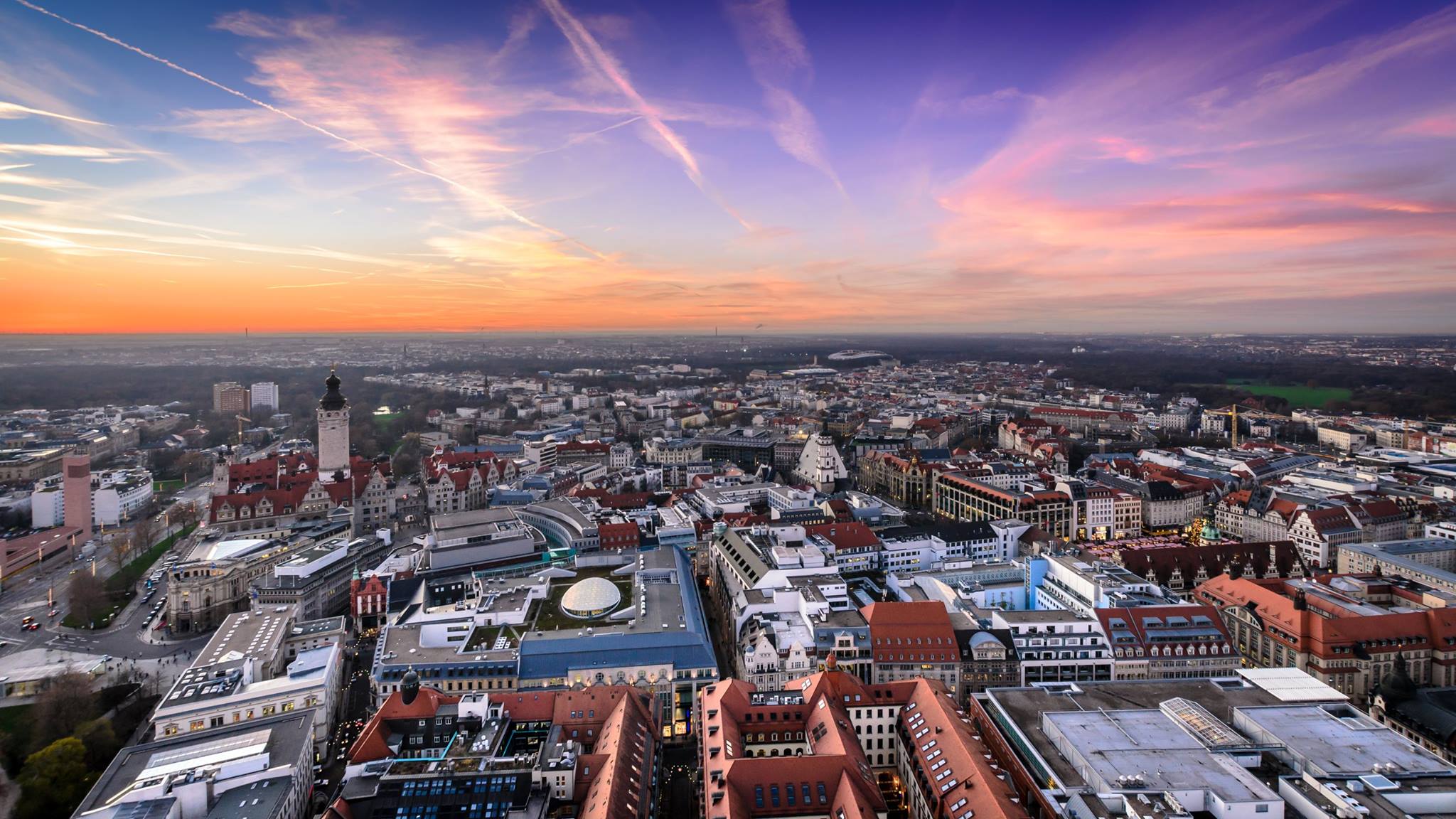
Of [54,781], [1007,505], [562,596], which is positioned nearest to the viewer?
[54,781]

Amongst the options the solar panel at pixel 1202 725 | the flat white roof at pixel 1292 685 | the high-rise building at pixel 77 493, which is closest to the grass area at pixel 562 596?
the solar panel at pixel 1202 725

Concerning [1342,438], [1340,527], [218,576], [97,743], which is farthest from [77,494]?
[1342,438]

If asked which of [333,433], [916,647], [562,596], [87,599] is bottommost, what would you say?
[87,599]

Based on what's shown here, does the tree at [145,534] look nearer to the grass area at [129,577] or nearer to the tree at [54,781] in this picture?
the grass area at [129,577]

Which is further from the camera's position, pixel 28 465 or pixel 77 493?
pixel 28 465

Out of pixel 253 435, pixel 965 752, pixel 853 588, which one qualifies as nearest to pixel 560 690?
pixel 965 752

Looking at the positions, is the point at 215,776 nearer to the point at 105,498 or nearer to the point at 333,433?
the point at 333,433

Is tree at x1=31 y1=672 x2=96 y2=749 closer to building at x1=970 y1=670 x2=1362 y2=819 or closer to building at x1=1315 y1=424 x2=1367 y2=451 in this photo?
building at x1=970 y1=670 x2=1362 y2=819
